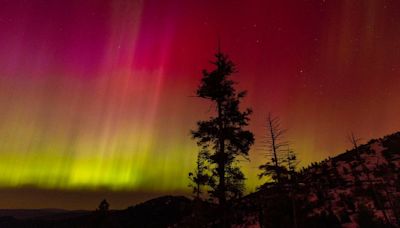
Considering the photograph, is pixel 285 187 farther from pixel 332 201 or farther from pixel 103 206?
pixel 103 206

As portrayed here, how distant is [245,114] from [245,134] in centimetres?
124

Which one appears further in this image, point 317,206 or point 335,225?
point 317,206

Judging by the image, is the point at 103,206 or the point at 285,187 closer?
the point at 285,187

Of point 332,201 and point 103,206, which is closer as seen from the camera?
point 332,201

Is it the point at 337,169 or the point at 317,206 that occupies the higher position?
the point at 337,169

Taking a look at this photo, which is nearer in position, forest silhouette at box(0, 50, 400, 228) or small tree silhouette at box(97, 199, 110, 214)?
forest silhouette at box(0, 50, 400, 228)

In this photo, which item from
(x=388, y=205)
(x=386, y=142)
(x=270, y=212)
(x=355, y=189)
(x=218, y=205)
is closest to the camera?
(x=218, y=205)

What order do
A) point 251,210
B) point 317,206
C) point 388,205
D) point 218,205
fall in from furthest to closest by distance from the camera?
1. point 251,210
2. point 317,206
3. point 388,205
4. point 218,205

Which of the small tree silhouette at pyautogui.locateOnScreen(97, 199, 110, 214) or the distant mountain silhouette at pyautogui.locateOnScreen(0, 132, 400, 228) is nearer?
the distant mountain silhouette at pyautogui.locateOnScreen(0, 132, 400, 228)

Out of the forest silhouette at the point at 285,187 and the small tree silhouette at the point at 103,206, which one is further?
the small tree silhouette at the point at 103,206

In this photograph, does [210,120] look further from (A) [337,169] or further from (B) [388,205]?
(A) [337,169]

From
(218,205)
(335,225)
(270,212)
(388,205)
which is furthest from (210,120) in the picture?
(388,205)

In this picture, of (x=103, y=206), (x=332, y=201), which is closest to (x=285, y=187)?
(x=332, y=201)

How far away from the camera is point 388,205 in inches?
1236
